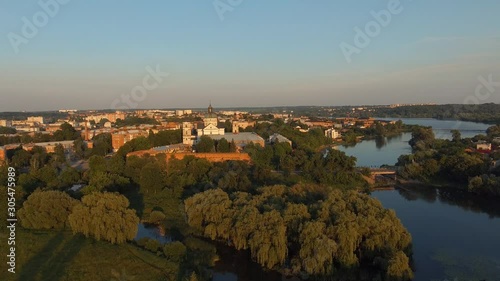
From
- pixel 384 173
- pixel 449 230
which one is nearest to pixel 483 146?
pixel 384 173

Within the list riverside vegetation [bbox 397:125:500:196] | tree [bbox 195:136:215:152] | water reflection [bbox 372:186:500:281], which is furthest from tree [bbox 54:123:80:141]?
water reflection [bbox 372:186:500:281]

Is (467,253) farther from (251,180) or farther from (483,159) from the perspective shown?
(483,159)

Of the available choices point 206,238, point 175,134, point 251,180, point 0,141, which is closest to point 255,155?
point 251,180

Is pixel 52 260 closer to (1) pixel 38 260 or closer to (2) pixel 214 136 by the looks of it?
(1) pixel 38 260

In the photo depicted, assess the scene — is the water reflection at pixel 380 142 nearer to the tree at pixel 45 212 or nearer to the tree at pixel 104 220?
the tree at pixel 104 220

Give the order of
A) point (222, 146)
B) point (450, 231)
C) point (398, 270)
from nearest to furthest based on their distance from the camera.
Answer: point (398, 270), point (450, 231), point (222, 146)

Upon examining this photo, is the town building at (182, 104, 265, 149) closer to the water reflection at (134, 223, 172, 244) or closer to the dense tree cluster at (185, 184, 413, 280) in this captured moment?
the water reflection at (134, 223, 172, 244)
